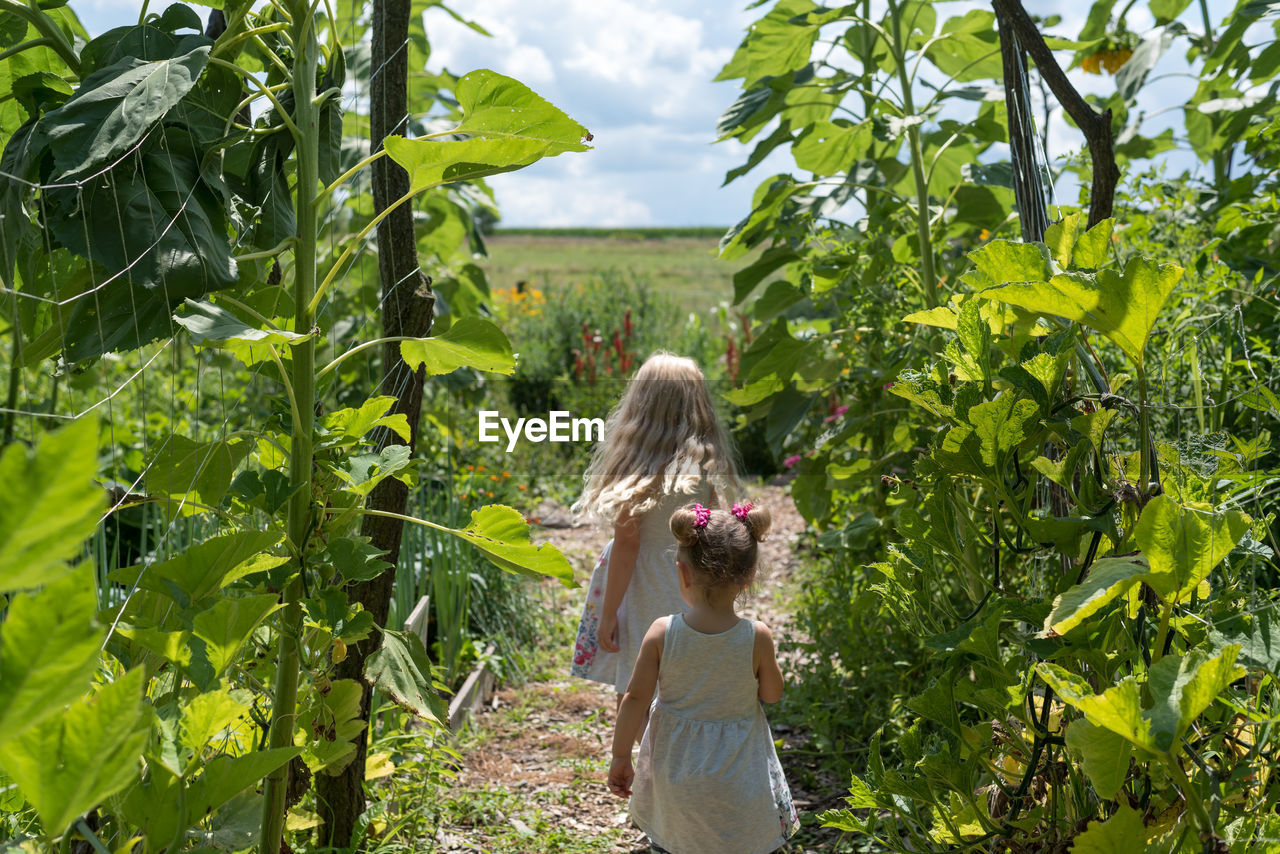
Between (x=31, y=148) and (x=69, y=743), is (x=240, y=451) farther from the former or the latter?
(x=69, y=743)

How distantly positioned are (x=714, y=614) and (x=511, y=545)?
0.78m

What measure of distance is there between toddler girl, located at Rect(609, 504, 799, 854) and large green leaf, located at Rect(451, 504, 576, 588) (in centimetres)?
69

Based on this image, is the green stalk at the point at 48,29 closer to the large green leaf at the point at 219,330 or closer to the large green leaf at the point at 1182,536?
the large green leaf at the point at 219,330

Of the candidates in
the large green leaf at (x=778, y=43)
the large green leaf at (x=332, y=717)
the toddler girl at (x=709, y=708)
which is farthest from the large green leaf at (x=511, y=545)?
the large green leaf at (x=778, y=43)

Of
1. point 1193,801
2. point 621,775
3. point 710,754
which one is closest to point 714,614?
point 710,754

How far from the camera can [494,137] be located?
1.33 meters

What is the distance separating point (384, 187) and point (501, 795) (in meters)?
1.77

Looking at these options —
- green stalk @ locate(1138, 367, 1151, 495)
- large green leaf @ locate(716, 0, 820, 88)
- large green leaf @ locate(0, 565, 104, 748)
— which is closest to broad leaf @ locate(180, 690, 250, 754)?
large green leaf @ locate(0, 565, 104, 748)

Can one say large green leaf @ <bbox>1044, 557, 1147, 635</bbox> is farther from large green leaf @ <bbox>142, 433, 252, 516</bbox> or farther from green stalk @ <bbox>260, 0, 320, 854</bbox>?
large green leaf @ <bbox>142, 433, 252, 516</bbox>

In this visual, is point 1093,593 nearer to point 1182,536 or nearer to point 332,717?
point 1182,536

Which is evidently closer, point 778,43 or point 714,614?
point 714,614

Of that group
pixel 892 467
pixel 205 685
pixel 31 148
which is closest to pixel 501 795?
pixel 892 467

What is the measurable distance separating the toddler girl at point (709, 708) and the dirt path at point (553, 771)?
1.74ft

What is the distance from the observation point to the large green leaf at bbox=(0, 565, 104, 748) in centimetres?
61
